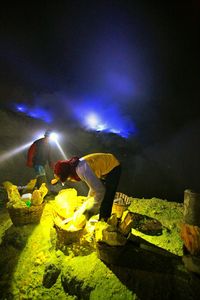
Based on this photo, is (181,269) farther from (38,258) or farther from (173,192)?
(173,192)

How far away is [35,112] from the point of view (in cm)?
997

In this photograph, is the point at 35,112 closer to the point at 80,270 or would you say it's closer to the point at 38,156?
the point at 38,156

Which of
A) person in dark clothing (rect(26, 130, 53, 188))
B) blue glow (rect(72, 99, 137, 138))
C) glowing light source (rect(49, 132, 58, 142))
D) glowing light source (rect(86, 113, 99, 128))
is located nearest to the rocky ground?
person in dark clothing (rect(26, 130, 53, 188))

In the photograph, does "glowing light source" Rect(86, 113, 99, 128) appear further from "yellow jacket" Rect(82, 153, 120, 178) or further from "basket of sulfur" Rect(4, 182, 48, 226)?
"yellow jacket" Rect(82, 153, 120, 178)

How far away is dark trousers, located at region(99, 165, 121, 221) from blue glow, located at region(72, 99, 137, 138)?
29.4 ft

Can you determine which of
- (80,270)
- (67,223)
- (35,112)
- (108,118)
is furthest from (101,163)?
(108,118)

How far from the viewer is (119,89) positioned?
1263 cm

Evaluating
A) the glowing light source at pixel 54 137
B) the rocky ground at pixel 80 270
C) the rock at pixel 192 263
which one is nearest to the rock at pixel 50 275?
the rocky ground at pixel 80 270

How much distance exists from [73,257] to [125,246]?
864 millimetres

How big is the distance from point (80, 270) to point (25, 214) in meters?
1.76

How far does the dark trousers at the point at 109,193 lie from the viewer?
375 cm

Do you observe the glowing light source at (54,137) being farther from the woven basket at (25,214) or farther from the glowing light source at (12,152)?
the woven basket at (25,214)

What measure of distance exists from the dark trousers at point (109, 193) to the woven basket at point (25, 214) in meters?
1.30

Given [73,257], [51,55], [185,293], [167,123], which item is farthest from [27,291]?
[167,123]
